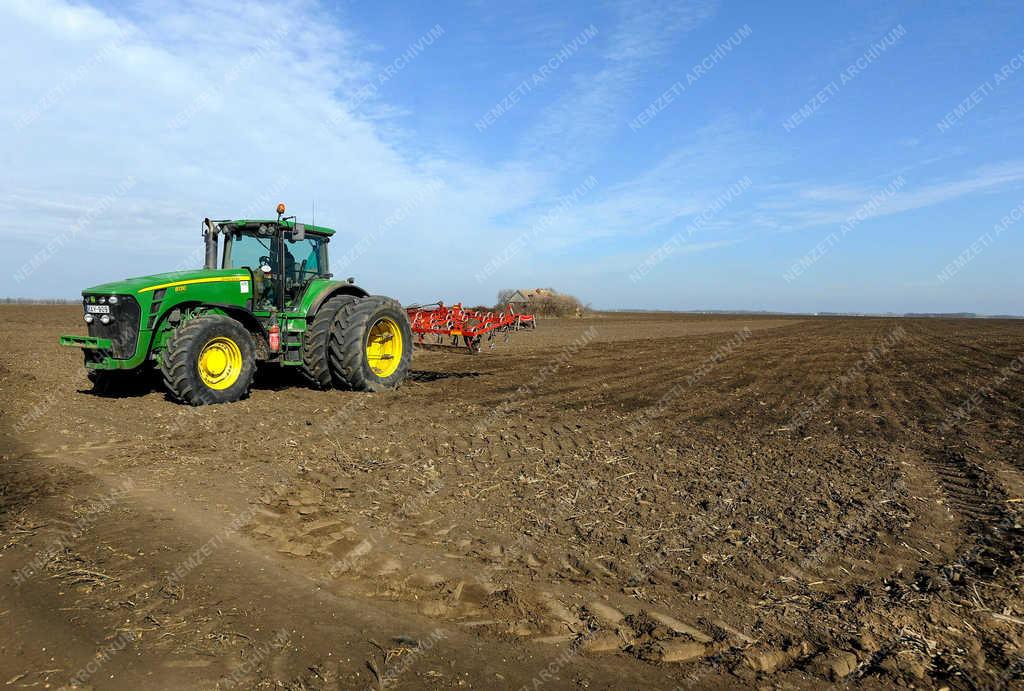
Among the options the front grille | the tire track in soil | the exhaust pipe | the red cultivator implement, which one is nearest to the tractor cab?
the exhaust pipe

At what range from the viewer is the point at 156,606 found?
10.4 ft

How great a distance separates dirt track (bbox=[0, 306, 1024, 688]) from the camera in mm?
2805

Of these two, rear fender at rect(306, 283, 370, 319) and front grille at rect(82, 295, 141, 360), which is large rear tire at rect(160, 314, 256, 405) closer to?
front grille at rect(82, 295, 141, 360)

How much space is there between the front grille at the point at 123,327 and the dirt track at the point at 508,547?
0.78 metres

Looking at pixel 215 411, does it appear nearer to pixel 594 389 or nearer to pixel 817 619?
pixel 594 389

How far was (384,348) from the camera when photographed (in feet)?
34.5

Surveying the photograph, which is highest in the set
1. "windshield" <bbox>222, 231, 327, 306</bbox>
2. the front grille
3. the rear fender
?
"windshield" <bbox>222, 231, 327, 306</bbox>

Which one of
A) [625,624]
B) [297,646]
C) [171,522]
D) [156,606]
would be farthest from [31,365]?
[625,624]

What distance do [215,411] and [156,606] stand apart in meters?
4.92

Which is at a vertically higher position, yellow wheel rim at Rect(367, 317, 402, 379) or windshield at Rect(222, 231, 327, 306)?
windshield at Rect(222, 231, 327, 306)

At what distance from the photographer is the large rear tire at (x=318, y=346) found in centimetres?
922

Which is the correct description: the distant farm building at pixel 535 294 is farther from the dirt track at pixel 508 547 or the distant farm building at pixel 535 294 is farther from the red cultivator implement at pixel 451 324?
the dirt track at pixel 508 547

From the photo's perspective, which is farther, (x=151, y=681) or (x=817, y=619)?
(x=817, y=619)

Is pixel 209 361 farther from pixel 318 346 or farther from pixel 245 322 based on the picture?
pixel 318 346
